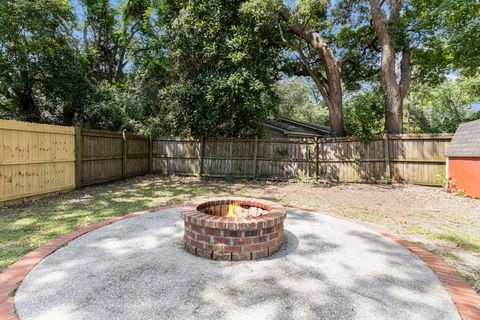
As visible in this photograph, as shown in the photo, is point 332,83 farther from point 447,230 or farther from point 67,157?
point 67,157

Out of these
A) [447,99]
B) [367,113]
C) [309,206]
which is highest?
[447,99]

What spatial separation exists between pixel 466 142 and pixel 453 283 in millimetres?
6675

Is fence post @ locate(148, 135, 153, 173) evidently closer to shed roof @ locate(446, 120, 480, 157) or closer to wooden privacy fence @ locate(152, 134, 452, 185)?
wooden privacy fence @ locate(152, 134, 452, 185)

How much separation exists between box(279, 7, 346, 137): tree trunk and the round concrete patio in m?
7.95

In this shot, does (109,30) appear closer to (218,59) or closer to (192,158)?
(218,59)

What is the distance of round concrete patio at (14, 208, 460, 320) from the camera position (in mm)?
1992

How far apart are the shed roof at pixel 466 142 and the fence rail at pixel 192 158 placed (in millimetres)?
459

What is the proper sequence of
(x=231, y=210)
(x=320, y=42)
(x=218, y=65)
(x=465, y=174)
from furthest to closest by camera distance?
1. (x=320, y=42)
2. (x=218, y=65)
3. (x=465, y=174)
4. (x=231, y=210)

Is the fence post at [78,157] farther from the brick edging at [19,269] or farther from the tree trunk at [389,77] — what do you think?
the tree trunk at [389,77]

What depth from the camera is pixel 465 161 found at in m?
7.01

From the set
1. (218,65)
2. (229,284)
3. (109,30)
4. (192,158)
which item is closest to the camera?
(229,284)

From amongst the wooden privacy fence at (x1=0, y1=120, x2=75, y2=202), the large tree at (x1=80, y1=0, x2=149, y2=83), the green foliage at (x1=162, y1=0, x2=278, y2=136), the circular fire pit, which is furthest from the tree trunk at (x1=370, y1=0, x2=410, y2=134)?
the large tree at (x1=80, y1=0, x2=149, y2=83)

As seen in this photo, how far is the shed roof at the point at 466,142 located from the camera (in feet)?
22.1

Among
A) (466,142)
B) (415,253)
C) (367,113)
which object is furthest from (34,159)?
(466,142)
